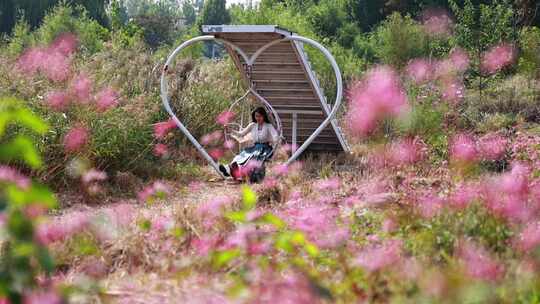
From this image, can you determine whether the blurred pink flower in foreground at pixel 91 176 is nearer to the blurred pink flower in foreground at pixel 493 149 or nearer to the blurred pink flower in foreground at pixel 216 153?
the blurred pink flower in foreground at pixel 216 153

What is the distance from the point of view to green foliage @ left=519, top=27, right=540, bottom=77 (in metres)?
14.7

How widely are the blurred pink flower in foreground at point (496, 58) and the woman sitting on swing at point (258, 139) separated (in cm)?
743

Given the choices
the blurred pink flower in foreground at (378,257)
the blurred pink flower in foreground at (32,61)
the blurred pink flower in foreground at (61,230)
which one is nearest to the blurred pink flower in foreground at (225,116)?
the blurred pink flower in foreground at (32,61)

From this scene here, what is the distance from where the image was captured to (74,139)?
20.8 ft

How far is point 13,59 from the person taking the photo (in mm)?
7738

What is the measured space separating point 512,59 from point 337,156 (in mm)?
Answer: 8472

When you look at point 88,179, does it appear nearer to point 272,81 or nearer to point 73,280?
point 73,280

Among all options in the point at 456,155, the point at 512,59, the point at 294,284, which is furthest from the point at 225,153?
the point at 512,59

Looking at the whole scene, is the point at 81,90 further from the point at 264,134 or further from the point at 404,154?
the point at 404,154

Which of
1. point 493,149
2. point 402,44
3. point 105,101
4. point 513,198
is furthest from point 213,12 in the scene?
point 513,198

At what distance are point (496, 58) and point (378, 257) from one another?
1274 cm

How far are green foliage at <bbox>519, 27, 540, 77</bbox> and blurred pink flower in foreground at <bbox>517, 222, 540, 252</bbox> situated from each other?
11631 millimetres

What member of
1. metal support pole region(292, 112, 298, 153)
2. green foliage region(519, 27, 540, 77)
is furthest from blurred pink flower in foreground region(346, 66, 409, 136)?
green foliage region(519, 27, 540, 77)

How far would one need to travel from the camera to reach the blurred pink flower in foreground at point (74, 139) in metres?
6.32
